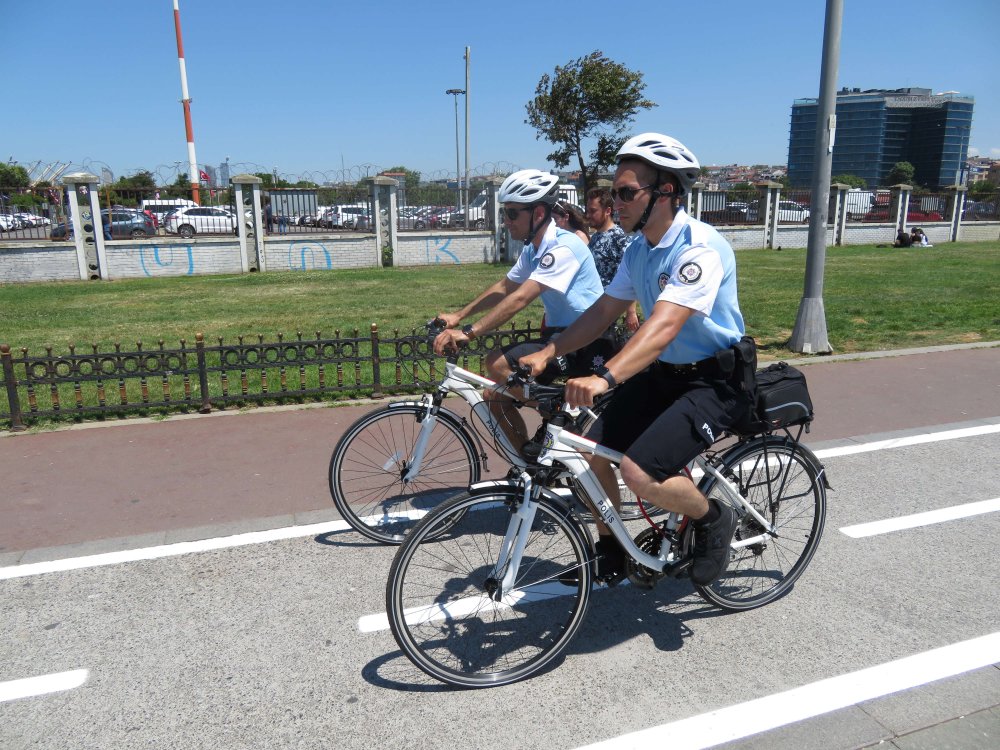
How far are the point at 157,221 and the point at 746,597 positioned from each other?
2119 centimetres

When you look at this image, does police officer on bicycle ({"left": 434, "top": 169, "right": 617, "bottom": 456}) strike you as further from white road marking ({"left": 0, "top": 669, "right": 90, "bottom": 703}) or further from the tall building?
the tall building

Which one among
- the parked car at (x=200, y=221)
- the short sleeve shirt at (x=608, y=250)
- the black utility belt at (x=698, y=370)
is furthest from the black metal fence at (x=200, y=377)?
the parked car at (x=200, y=221)

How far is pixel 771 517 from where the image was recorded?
3.79 metres

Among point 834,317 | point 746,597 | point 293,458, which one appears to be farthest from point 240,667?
point 834,317

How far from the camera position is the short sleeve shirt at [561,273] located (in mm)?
4273

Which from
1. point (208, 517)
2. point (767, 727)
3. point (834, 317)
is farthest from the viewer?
point (834, 317)

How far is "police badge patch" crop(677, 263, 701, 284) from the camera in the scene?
118 inches

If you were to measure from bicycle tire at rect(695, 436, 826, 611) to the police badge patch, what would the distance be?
99 cm

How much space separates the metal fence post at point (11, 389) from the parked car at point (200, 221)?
1619 centimetres

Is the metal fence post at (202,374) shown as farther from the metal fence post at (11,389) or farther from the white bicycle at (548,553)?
the white bicycle at (548,553)

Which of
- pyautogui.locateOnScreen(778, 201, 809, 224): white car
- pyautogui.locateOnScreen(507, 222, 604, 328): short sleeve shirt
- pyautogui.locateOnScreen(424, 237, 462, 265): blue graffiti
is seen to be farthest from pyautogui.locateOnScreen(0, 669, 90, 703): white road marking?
pyautogui.locateOnScreen(778, 201, 809, 224): white car

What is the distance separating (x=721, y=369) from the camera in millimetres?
3225

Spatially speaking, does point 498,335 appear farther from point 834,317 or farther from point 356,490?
point 834,317

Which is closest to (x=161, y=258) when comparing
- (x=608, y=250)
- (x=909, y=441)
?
(x=608, y=250)
